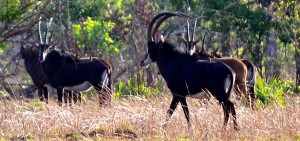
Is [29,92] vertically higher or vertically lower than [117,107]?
lower

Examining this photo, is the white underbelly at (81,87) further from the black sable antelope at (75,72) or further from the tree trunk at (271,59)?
the tree trunk at (271,59)

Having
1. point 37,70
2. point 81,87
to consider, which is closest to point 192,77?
point 81,87

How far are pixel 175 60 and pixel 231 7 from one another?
10.1 meters

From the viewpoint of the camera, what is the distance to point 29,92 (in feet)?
78.1

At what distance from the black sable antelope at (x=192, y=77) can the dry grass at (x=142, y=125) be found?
0.19m

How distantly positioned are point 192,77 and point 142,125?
1512 mm

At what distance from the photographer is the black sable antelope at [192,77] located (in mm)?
10969

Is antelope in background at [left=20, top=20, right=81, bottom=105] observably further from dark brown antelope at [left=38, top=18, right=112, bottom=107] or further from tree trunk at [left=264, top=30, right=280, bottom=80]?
tree trunk at [left=264, top=30, right=280, bottom=80]

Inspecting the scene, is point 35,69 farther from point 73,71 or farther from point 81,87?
point 81,87

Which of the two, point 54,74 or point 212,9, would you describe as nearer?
point 54,74

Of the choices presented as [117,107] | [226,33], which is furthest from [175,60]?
[226,33]

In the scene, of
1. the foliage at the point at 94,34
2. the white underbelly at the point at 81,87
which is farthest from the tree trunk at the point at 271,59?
the white underbelly at the point at 81,87

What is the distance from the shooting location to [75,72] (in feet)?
53.3

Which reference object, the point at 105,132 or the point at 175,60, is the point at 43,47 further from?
the point at 105,132
